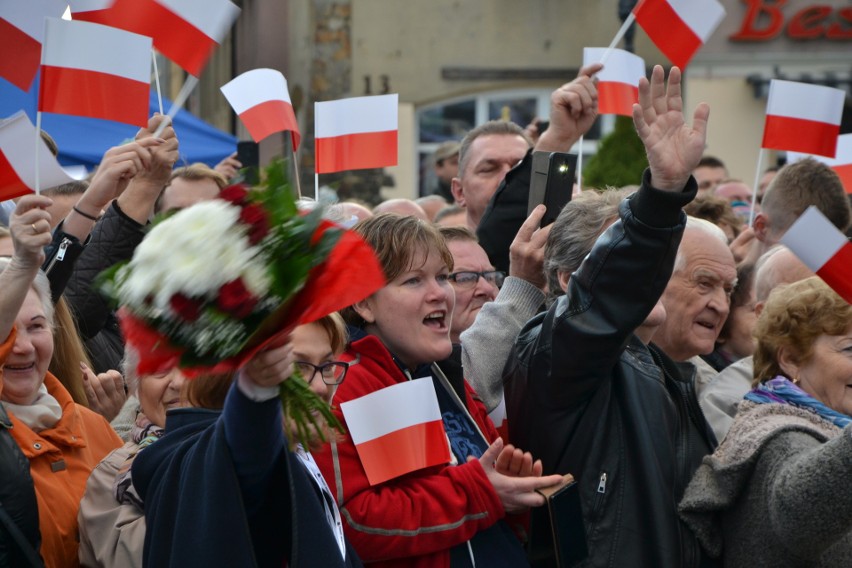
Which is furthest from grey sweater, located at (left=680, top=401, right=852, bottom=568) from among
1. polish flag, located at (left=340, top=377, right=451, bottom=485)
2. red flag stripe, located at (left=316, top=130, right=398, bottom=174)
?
red flag stripe, located at (left=316, top=130, right=398, bottom=174)

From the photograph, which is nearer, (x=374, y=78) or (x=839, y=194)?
(x=839, y=194)

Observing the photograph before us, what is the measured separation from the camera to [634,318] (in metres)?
3.23

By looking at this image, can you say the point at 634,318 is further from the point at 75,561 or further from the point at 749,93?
the point at 749,93

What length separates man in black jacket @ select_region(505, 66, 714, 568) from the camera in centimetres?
318

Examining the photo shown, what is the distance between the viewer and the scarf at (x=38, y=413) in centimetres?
351

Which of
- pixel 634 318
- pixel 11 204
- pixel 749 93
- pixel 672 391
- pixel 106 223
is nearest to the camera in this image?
pixel 634 318

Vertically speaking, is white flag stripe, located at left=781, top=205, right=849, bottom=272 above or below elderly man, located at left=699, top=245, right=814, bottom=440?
above

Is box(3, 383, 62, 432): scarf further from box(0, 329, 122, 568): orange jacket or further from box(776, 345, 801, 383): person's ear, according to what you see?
box(776, 345, 801, 383): person's ear

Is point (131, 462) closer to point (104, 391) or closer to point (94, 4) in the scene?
point (104, 391)

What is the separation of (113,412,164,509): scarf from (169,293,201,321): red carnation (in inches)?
30.5

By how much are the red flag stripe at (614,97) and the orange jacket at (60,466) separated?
324 cm

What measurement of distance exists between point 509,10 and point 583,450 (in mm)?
15749

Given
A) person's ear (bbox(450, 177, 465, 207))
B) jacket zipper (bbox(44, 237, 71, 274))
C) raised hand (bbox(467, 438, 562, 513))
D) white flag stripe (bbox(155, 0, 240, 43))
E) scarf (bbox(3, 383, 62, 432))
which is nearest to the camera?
raised hand (bbox(467, 438, 562, 513))

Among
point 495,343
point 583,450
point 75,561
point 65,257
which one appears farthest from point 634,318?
point 65,257
